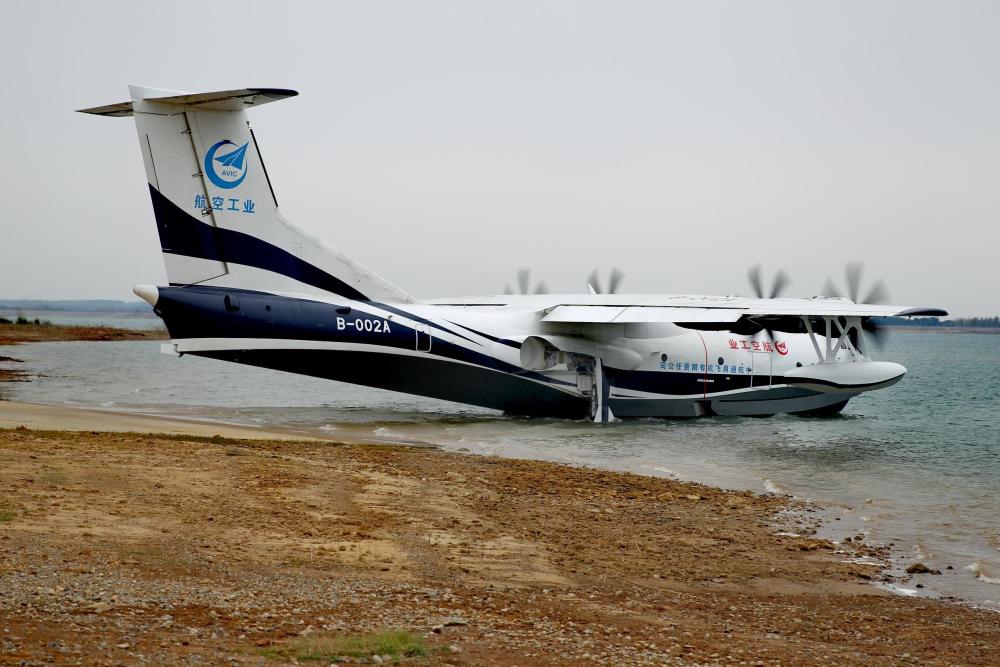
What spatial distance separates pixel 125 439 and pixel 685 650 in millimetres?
10989

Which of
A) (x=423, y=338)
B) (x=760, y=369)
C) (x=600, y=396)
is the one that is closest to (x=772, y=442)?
(x=600, y=396)

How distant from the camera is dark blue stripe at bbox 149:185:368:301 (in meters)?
21.0

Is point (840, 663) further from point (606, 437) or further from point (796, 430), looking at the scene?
point (796, 430)

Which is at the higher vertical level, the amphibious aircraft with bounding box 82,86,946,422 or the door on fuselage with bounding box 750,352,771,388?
the amphibious aircraft with bounding box 82,86,946,422

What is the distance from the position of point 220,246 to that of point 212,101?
10.7 ft

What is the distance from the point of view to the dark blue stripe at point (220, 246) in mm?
20989

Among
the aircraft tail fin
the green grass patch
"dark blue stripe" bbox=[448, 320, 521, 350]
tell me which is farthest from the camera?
"dark blue stripe" bbox=[448, 320, 521, 350]

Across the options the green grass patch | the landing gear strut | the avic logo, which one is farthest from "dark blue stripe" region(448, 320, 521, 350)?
the green grass patch

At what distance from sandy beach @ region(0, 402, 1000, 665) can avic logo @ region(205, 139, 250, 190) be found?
8.18 m

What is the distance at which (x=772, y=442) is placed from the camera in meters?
23.0

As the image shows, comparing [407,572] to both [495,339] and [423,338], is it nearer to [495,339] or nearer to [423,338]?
[423,338]

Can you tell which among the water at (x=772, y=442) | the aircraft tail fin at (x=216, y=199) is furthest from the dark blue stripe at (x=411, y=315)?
the water at (x=772, y=442)

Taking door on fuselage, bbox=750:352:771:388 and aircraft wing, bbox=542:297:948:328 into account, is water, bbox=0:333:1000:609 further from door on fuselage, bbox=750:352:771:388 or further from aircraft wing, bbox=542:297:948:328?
aircraft wing, bbox=542:297:948:328

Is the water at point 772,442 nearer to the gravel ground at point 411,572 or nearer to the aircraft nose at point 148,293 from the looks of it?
the gravel ground at point 411,572
